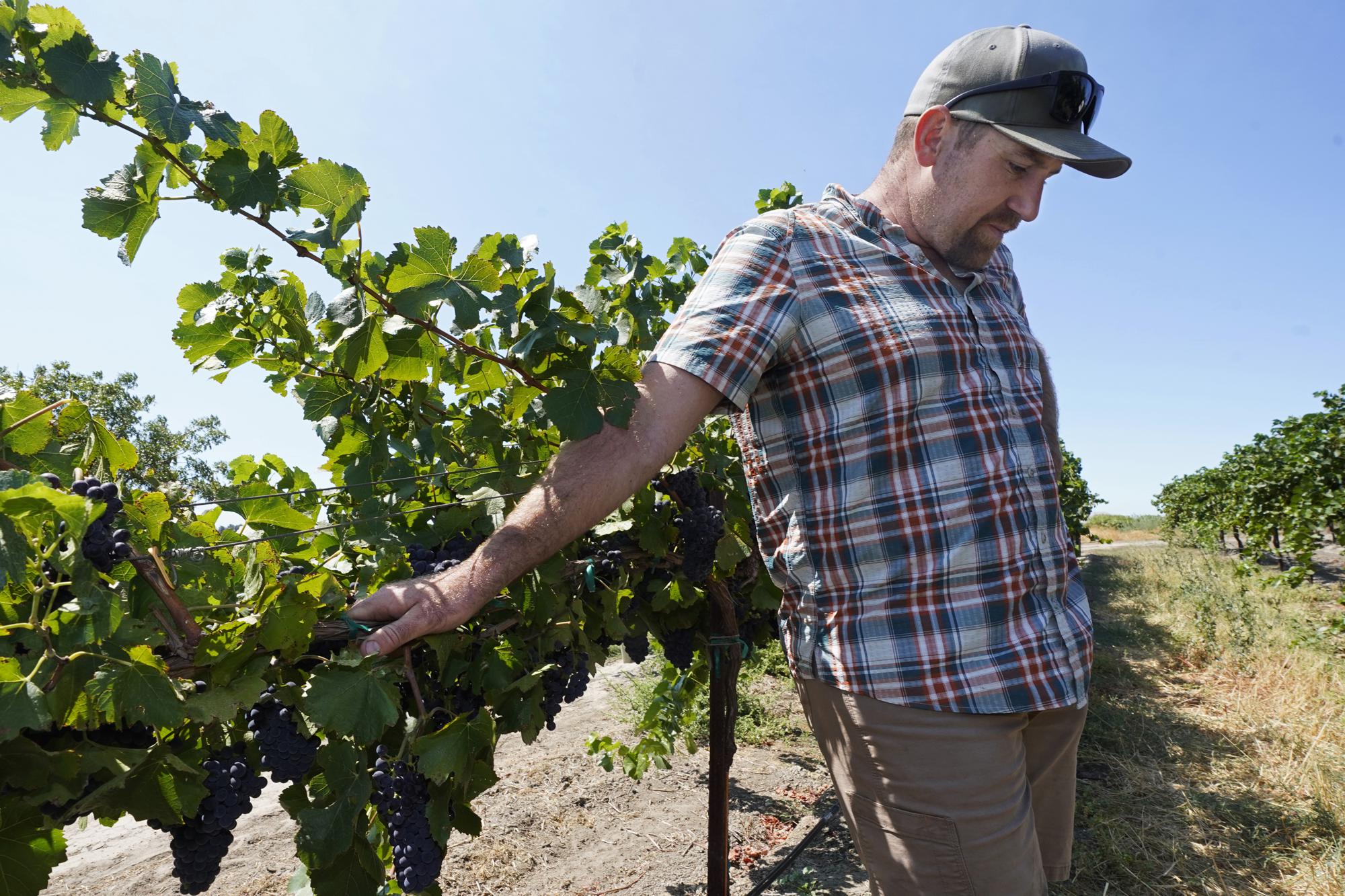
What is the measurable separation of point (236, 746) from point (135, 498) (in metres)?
0.50

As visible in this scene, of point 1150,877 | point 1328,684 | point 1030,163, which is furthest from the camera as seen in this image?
point 1328,684

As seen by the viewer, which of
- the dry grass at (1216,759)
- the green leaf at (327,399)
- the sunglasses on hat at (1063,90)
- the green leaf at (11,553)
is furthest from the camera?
the dry grass at (1216,759)

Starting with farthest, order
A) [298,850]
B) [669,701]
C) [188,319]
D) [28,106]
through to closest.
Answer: [669,701] → [188,319] → [298,850] → [28,106]

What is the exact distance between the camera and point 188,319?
6.64 ft

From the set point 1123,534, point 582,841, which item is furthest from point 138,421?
point 1123,534

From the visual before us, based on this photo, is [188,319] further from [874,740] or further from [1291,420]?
[1291,420]

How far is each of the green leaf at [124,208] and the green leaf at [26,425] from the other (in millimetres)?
308

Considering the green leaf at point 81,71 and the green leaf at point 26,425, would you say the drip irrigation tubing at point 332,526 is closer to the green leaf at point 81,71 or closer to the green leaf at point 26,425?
the green leaf at point 26,425

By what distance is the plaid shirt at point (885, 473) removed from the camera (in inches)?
56.7

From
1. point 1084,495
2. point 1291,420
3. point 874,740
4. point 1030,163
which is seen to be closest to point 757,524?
point 874,740

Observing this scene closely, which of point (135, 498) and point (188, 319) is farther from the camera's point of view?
point (188, 319)

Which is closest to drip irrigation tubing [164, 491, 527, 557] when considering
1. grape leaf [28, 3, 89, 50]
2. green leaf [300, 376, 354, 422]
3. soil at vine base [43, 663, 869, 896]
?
green leaf [300, 376, 354, 422]

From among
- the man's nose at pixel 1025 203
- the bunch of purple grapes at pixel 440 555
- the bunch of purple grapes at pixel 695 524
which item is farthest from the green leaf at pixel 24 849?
the man's nose at pixel 1025 203

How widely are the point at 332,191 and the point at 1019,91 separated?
4.64 ft
